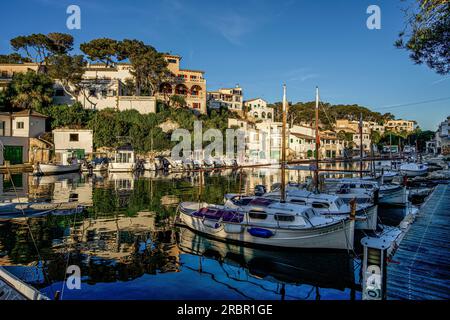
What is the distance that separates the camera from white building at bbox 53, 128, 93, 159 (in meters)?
66.7

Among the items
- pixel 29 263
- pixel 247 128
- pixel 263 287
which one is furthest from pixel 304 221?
pixel 247 128

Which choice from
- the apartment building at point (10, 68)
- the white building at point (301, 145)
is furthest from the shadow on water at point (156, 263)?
the white building at point (301, 145)

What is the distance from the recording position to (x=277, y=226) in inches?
681

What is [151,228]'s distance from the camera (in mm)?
21156

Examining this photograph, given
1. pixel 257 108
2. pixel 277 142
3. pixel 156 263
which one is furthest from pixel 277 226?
pixel 257 108

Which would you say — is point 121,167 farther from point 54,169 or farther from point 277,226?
point 277,226

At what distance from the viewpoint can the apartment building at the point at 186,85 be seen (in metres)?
90.9

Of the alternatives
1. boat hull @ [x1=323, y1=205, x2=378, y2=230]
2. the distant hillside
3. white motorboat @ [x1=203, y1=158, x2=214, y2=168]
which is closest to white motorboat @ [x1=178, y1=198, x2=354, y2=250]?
boat hull @ [x1=323, y1=205, x2=378, y2=230]

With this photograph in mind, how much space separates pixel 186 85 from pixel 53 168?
49.4 metres

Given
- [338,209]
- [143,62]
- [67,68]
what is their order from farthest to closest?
[143,62] → [67,68] → [338,209]

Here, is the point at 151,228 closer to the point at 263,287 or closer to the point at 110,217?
the point at 110,217

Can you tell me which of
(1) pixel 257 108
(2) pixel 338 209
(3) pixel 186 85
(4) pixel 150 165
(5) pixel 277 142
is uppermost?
(3) pixel 186 85

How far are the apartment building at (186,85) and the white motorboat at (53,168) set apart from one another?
38151 mm

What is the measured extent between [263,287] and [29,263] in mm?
10026
